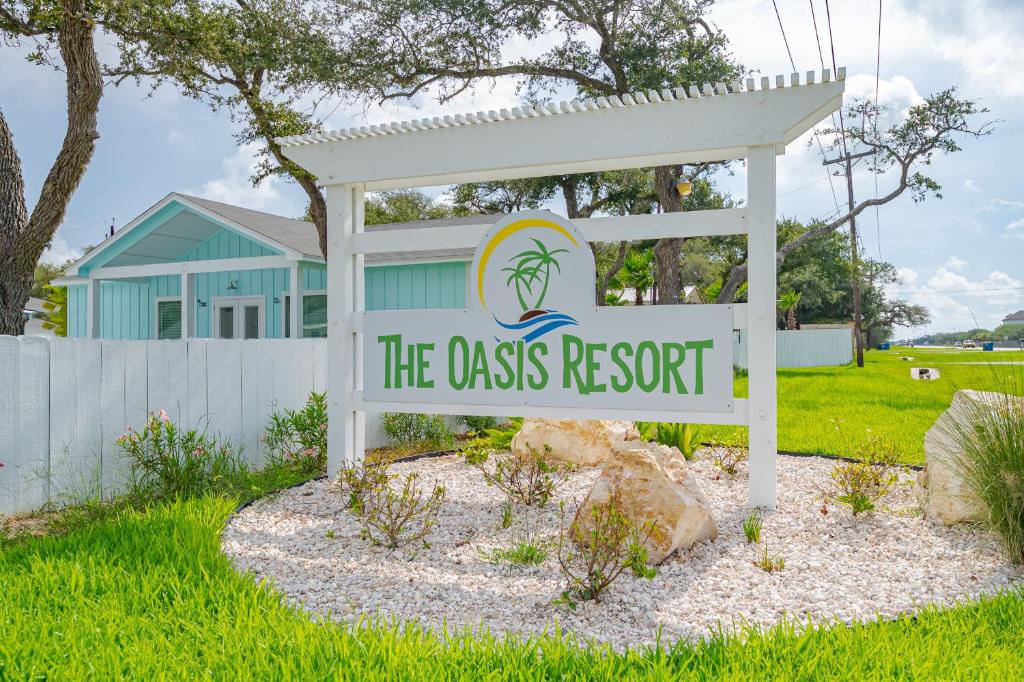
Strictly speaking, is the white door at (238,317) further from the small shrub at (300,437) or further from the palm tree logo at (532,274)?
the palm tree logo at (532,274)

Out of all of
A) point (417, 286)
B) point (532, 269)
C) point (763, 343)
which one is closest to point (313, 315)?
point (417, 286)

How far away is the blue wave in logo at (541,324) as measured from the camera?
5.12 meters

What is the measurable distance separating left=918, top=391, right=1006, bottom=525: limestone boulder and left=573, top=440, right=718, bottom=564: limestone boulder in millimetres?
1538

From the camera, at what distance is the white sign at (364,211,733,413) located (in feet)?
16.0

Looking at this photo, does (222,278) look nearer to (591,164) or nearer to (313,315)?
(313,315)

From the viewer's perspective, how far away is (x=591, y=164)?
541 centimetres

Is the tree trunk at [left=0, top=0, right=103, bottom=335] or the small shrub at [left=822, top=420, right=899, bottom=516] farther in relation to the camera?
the tree trunk at [left=0, top=0, right=103, bottom=335]

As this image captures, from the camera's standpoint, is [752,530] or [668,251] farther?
[668,251]

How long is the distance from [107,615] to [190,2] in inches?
445

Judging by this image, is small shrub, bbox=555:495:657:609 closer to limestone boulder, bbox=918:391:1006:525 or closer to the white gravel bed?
the white gravel bed

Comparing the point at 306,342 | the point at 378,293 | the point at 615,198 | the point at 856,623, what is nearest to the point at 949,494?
the point at 856,623

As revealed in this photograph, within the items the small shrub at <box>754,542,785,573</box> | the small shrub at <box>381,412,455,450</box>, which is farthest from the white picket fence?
the small shrub at <box>754,542,785,573</box>

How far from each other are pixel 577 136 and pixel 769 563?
3.35 meters

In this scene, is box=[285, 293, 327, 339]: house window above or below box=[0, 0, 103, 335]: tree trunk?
below
